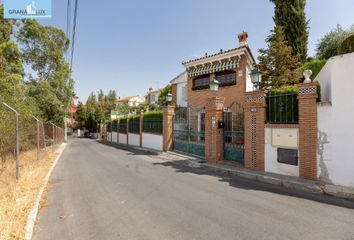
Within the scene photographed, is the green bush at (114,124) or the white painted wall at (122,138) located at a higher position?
the green bush at (114,124)

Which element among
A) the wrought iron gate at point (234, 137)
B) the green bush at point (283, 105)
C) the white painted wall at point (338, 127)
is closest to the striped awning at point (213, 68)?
the wrought iron gate at point (234, 137)

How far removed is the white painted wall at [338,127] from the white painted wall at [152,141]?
1088cm

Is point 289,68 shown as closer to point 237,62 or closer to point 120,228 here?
point 237,62

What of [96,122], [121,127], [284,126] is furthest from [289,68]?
[96,122]

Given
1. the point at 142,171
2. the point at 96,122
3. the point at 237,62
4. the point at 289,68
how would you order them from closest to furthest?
the point at 142,171 → the point at 289,68 → the point at 237,62 → the point at 96,122

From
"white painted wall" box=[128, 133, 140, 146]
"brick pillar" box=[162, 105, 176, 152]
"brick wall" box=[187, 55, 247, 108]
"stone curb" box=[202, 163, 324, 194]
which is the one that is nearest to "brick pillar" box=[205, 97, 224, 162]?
"stone curb" box=[202, 163, 324, 194]

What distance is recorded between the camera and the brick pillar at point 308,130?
21.5ft

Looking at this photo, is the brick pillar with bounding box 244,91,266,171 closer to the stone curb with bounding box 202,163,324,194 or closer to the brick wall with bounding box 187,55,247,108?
the stone curb with bounding box 202,163,324,194

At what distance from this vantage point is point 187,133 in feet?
43.8

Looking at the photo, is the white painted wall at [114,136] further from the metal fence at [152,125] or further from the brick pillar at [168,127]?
the brick pillar at [168,127]

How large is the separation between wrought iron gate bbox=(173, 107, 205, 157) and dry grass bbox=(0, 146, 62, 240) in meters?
7.71

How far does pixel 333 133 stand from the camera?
243 inches

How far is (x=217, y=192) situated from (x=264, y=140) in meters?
3.27

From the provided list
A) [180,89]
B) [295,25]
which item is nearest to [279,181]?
[295,25]
